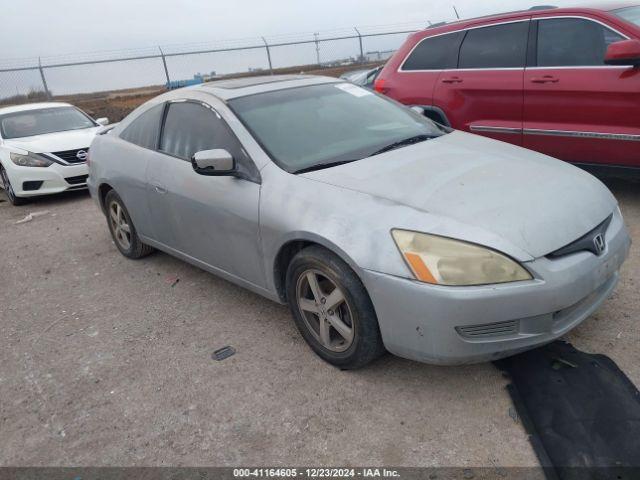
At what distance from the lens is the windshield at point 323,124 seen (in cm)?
338

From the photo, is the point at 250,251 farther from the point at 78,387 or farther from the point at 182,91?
the point at 182,91

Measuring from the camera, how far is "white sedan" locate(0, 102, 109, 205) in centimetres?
767

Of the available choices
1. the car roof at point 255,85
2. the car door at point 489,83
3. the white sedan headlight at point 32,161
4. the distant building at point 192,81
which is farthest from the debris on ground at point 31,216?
the distant building at point 192,81

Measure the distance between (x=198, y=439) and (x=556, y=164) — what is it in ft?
8.23

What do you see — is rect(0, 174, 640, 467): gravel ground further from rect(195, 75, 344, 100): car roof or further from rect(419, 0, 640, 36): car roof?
rect(419, 0, 640, 36): car roof

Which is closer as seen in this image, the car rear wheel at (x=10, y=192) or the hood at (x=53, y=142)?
the hood at (x=53, y=142)

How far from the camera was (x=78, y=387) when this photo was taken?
3.17 meters

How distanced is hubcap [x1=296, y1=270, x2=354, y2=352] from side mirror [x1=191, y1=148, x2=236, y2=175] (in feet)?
2.70

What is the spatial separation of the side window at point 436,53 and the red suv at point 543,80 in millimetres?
11

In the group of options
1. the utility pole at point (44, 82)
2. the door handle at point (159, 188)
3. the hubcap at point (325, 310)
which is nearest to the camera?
the hubcap at point (325, 310)

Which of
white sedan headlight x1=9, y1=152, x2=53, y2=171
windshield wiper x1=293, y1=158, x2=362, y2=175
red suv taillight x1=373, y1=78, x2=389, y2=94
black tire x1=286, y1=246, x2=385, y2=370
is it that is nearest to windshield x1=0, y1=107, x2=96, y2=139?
white sedan headlight x1=9, y1=152, x2=53, y2=171

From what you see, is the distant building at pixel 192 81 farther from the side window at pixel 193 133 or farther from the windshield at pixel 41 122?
the side window at pixel 193 133

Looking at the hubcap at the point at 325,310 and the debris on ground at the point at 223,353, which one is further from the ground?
the hubcap at the point at 325,310

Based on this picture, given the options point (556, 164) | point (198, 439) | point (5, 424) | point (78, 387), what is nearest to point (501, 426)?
point (198, 439)
